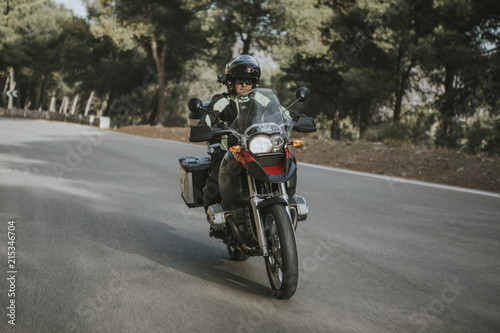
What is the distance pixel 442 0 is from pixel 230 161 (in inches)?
755

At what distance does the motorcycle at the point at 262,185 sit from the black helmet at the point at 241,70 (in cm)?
44

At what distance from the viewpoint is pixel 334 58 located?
3198cm

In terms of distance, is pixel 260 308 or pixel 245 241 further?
pixel 245 241

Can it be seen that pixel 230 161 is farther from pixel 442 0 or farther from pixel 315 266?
pixel 442 0

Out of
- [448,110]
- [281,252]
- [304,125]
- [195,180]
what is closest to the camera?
[281,252]

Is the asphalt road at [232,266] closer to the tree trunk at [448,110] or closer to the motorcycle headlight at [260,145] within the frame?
the motorcycle headlight at [260,145]

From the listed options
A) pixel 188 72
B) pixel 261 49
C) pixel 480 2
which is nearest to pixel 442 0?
pixel 480 2

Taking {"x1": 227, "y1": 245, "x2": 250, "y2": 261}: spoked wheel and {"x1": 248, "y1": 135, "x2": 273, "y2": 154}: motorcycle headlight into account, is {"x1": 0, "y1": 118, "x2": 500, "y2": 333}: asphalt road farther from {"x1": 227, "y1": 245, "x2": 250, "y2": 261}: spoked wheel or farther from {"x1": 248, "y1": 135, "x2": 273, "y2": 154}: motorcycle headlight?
{"x1": 248, "y1": 135, "x2": 273, "y2": 154}: motorcycle headlight

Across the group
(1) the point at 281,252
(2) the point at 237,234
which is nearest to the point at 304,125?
(2) the point at 237,234

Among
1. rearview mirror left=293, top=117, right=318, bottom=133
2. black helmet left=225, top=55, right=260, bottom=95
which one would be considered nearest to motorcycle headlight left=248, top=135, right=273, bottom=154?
rearview mirror left=293, top=117, right=318, bottom=133

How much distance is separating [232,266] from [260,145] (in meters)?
1.58

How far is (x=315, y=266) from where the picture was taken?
5.02 meters

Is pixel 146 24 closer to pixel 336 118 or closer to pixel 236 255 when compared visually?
pixel 336 118

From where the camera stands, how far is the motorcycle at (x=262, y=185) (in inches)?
155
